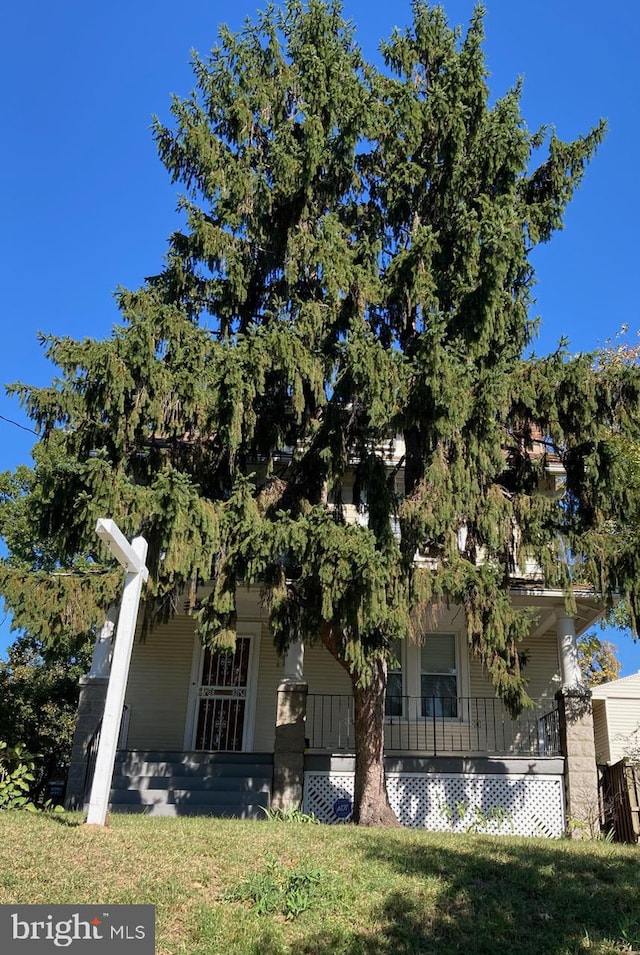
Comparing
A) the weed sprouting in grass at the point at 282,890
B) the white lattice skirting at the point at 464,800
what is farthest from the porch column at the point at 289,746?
the weed sprouting in grass at the point at 282,890

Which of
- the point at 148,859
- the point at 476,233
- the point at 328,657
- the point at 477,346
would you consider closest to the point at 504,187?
the point at 476,233

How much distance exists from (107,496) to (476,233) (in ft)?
19.0

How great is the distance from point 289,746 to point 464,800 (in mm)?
2749

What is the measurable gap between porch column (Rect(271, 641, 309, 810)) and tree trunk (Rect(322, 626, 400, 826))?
1.35 m

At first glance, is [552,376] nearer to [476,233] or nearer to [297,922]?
[476,233]

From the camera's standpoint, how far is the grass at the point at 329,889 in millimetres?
5074

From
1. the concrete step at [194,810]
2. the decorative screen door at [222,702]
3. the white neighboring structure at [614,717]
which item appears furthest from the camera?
the white neighboring structure at [614,717]

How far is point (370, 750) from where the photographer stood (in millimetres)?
9984

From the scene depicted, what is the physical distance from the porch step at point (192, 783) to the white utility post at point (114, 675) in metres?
4.30

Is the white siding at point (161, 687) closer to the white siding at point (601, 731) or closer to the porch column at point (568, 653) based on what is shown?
the porch column at point (568, 653)

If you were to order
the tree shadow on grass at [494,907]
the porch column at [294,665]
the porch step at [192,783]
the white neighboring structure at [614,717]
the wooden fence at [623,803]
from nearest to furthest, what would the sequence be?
the tree shadow on grass at [494,907]
the porch step at [192,783]
the wooden fence at [623,803]
the porch column at [294,665]
the white neighboring structure at [614,717]

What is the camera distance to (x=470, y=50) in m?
11.4

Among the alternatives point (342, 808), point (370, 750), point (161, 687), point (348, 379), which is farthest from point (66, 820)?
point (161, 687)

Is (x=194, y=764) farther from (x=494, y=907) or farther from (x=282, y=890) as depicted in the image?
(x=494, y=907)
